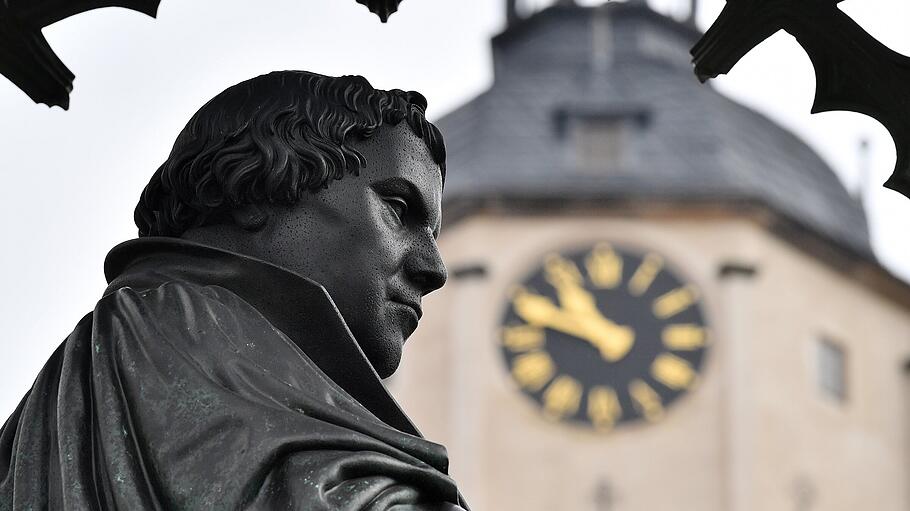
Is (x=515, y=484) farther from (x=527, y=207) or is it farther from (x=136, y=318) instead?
(x=136, y=318)

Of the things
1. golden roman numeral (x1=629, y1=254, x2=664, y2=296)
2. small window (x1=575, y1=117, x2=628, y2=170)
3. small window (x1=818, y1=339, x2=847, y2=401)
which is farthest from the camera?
small window (x1=818, y1=339, x2=847, y2=401)

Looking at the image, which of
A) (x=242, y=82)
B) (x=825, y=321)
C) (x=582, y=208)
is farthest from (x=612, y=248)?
(x=242, y=82)

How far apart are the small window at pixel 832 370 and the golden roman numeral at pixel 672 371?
6.53 ft

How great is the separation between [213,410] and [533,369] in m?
33.0

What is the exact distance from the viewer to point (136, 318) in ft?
10.4

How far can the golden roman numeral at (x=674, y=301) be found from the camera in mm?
36438

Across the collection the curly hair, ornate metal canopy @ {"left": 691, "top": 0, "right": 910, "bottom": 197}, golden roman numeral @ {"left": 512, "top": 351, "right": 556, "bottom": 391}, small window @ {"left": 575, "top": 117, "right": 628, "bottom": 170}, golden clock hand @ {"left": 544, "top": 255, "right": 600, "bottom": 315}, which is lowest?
golden roman numeral @ {"left": 512, "top": 351, "right": 556, "bottom": 391}

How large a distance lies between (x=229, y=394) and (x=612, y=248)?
3357 cm

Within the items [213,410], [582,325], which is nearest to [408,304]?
[213,410]

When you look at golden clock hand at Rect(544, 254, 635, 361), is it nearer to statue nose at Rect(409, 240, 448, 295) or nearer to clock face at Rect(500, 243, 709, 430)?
clock face at Rect(500, 243, 709, 430)

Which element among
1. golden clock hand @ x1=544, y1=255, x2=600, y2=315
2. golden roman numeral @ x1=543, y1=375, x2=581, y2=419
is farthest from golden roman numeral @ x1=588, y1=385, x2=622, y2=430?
golden clock hand @ x1=544, y1=255, x2=600, y2=315

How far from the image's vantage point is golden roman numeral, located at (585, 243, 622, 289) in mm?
36562

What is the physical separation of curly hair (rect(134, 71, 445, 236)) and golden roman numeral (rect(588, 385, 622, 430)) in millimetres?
32053

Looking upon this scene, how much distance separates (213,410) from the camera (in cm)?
304
